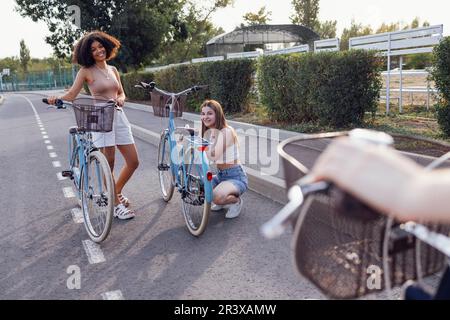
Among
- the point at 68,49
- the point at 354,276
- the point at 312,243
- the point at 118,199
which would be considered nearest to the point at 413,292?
the point at 354,276

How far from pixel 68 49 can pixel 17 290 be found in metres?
33.6

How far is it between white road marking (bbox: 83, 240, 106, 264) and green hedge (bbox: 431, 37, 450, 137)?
17.0 ft

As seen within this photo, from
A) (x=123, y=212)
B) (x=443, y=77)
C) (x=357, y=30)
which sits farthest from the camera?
(x=357, y=30)

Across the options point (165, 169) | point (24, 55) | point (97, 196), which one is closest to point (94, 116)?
point (97, 196)

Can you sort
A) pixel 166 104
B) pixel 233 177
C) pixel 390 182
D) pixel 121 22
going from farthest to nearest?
pixel 121 22 → pixel 166 104 → pixel 233 177 → pixel 390 182

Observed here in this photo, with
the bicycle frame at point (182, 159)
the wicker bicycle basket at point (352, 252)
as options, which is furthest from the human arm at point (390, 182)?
the bicycle frame at point (182, 159)

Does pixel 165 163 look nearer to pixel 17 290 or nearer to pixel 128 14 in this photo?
pixel 17 290

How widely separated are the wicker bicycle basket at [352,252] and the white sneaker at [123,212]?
3.44m

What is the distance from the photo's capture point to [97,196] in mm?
4523

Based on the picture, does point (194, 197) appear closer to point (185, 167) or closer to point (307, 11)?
point (185, 167)

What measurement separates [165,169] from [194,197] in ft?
3.97

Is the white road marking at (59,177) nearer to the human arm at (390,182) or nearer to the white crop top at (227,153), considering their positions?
the white crop top at (227,153)

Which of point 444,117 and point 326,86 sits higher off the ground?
point 326,86

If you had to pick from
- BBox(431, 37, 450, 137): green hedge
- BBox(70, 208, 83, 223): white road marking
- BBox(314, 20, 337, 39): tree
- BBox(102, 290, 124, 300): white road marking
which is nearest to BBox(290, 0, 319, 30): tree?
BBox(314, 20, 337, 39): tree
